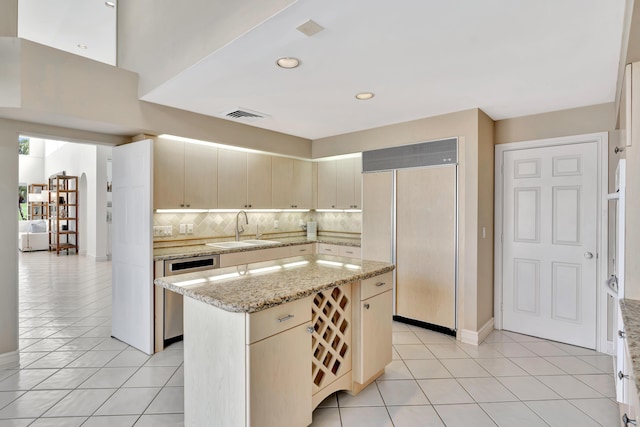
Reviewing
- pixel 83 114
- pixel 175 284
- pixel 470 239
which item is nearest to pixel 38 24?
pixel 83 114

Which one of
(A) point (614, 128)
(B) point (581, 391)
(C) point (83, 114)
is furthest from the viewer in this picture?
(A) point (614, 128)

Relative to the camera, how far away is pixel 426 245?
12.3 feet

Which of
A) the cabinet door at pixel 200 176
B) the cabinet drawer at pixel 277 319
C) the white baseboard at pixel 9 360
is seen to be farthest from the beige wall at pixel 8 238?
the cabinet drawer at pixel 277 319

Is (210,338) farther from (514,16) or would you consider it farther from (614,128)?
(614,128)

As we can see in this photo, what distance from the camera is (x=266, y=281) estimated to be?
206cm

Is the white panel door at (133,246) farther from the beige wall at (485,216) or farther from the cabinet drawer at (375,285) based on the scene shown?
the beige wall at (485,216)

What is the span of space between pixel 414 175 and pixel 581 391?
246cm

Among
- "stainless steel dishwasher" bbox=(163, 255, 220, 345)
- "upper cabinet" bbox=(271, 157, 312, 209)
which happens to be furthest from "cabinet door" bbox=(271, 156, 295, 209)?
"stainless steel dishwasher" bbox=(163, 255, 220, 345)

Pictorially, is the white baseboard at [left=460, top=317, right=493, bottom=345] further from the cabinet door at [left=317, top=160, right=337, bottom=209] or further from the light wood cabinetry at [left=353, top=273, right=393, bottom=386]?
the cabinet door at [left=317, top=160, right=337, bottom=209]

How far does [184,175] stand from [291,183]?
1689 mm

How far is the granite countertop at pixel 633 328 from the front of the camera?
1.07 metres

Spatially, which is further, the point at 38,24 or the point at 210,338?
the point at 38,24

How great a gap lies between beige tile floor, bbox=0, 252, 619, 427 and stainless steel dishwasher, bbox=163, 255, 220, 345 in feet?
0.48

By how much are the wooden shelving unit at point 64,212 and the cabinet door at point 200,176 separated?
26.2ft
